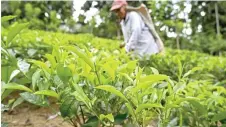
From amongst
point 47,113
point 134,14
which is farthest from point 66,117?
point 134,14

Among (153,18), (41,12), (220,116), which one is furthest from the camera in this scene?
(41,12)

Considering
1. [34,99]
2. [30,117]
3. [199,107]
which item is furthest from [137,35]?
[34,99]

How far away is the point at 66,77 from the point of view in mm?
1031

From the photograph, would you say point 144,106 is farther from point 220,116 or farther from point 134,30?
point 134,30

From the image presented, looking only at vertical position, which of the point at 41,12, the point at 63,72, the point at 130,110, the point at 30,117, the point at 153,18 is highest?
the point at 41,12

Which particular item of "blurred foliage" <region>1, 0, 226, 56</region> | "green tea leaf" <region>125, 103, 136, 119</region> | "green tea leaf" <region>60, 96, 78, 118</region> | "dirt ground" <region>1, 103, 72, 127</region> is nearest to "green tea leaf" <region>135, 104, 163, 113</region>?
"green tea leaf" <region>125, 103, 136, 119</region>

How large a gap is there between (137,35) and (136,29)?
0.06 metres

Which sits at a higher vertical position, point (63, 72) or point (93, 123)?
point (63, 72)

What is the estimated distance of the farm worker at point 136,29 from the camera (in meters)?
3.62

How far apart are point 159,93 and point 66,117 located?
266 mm

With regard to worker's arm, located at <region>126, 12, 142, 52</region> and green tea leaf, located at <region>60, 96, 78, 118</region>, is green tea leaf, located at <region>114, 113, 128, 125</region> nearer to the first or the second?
green tea leaf, located at <region>60, 96, 78, 118</region>

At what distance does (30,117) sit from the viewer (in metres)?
2.25

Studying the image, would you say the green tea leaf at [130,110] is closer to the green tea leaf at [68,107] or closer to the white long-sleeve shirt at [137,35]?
the green tea leaf at [68,107]

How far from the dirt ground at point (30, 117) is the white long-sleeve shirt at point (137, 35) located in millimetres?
1292
